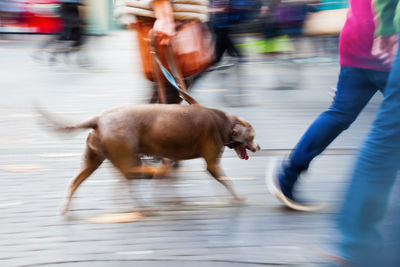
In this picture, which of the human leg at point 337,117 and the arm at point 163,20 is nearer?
the human leg at point 337,117

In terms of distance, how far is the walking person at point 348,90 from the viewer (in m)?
2.89

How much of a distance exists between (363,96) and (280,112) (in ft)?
11.6

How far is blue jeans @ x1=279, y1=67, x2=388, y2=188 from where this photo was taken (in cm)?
297

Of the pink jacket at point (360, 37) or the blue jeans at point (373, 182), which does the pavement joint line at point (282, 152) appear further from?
the blue jeans at point (373, 182)

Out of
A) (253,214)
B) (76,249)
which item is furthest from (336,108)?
(76,249)

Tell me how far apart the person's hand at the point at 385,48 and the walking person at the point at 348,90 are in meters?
0.03

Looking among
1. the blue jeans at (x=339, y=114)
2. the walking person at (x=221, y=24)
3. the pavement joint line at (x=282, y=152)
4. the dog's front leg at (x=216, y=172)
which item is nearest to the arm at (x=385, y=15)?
the blue jeans at (x=339, y=114)

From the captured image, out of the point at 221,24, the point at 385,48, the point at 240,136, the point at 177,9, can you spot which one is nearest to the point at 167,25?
the point at 177,9

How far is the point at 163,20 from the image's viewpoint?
3.47m

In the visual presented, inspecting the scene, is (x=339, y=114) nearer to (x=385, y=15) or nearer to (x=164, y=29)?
(x=385, y=15)

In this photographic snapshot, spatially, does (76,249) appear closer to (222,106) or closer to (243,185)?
(243,185)

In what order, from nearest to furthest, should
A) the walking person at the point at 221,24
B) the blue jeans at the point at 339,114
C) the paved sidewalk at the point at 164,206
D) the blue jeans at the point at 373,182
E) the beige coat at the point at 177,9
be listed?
the blue jeans at the point at 373,182 → the paved sidewalk at the point at 164,206 → the blue jeans at the point at 339,114 → the beige coat at the point at 177,9 → the walking person at the point at 221,24

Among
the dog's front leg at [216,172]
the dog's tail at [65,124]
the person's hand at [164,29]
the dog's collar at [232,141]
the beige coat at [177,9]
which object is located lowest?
the dog's front leg at [216,172]

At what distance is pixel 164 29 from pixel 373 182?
1775 millimetres
